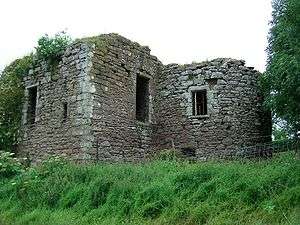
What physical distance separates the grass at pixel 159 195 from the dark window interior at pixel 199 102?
4751 mm

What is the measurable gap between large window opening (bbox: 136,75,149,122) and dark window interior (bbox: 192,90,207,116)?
168 cm

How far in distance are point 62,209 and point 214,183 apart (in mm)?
3106

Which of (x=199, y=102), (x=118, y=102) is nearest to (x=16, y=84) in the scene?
(x=118, y=102)

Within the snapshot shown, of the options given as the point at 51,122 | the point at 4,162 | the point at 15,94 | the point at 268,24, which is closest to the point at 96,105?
the point at 51,122

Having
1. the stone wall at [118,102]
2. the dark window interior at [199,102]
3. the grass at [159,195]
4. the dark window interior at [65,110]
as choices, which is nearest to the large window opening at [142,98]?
the stone wall at [118,102]

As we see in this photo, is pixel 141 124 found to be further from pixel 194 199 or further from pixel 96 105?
pixel 194 199

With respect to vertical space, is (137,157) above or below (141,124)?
below

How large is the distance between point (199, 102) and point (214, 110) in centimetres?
78

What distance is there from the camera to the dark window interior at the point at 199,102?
14.1 meters

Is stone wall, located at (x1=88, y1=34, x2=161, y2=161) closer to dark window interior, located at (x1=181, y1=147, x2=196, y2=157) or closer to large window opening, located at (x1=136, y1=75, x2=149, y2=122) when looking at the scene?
large window opening, located at (x1=136, y1=75, x2=149, y2=122)

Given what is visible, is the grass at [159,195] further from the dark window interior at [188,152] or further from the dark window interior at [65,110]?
the dark window interior at [188,152]

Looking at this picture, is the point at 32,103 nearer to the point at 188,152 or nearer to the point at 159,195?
the point at 188,152

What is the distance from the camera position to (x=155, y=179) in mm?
8336

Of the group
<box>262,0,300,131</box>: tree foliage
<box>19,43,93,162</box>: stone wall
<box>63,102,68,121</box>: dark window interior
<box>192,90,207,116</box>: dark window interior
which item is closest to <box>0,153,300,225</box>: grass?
<box>262,0,300,131</box>: tree foliage
